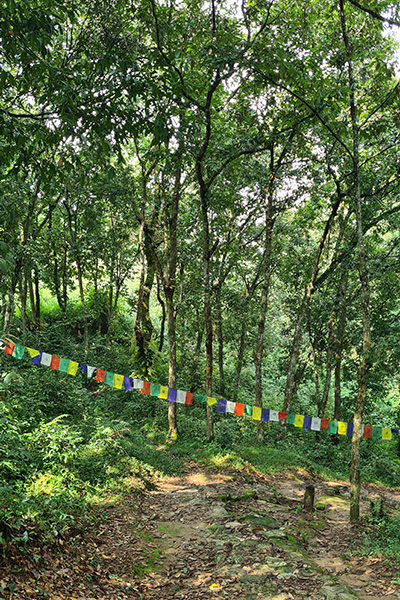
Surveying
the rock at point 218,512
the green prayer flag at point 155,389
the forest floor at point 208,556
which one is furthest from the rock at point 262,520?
the green prayer flag at point 155,389

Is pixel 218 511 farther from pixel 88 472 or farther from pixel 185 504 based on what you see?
pixel 88 472

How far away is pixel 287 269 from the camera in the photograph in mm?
Answer: 15219

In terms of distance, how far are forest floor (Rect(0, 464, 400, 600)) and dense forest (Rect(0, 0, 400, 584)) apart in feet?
1.64

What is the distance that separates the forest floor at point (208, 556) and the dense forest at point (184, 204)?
1.64 ft

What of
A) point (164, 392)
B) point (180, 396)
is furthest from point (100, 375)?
point (180, 396)

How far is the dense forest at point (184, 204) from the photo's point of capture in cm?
393

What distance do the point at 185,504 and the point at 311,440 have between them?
9.49m

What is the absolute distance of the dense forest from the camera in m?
3.93

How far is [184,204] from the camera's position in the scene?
16297 mm

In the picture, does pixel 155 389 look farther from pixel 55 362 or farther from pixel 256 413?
pixel 256 413

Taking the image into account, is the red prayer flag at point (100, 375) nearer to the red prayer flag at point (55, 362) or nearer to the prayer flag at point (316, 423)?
the red prayer flag at point (55, 362)

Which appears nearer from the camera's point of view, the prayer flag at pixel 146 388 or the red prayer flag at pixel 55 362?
the red prayer flag at pixel 55 362

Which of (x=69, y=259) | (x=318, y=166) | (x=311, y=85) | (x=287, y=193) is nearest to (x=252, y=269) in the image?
(x=287, y=193)

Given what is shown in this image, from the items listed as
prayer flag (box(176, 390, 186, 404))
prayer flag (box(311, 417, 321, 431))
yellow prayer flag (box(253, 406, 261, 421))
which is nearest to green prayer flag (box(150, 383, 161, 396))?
prayer flag (box(176, 390, 186, 404))
